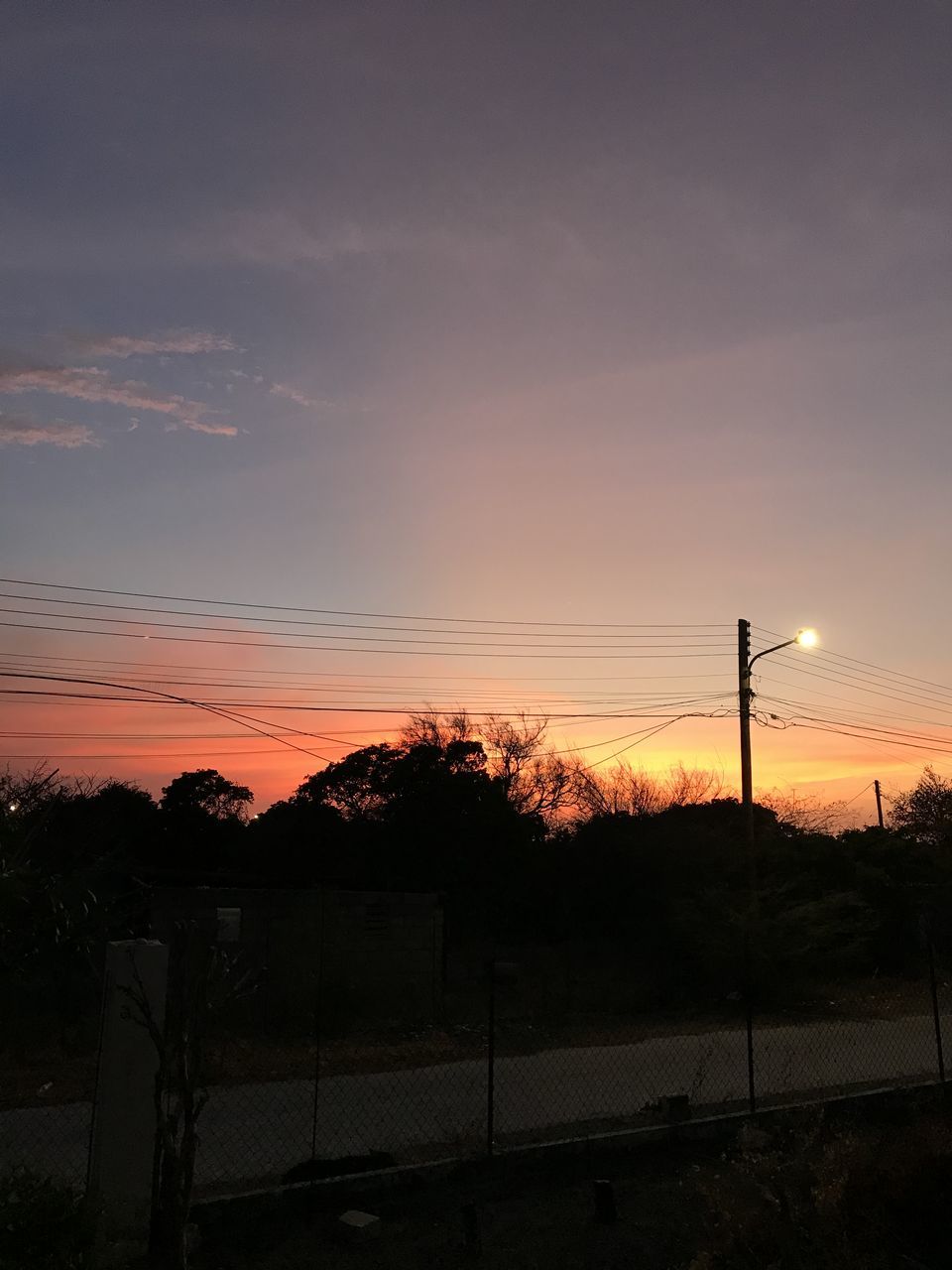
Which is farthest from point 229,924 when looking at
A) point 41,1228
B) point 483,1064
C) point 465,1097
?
point 41,1228

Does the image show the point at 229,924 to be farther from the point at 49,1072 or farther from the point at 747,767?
the point at 747,767

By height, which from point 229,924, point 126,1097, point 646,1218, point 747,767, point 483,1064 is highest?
point 747,767

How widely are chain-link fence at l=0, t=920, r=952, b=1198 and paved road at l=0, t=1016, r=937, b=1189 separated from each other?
0.12ft

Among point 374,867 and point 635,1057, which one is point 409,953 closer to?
point 635,1057

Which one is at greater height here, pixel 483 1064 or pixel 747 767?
pixel 747 767

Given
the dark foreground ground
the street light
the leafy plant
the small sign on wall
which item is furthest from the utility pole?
the leafy plant

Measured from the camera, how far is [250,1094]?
11.7m

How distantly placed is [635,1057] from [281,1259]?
9457mm

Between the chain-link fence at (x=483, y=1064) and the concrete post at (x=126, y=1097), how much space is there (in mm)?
994

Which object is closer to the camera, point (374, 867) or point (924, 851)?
point (924, 851)

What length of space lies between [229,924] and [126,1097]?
11828 mm

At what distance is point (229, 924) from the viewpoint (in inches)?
692

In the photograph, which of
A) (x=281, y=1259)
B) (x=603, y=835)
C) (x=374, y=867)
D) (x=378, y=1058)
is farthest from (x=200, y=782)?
(x=281, y=1259)

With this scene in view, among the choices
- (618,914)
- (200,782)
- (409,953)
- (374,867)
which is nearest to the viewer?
(409,953)
